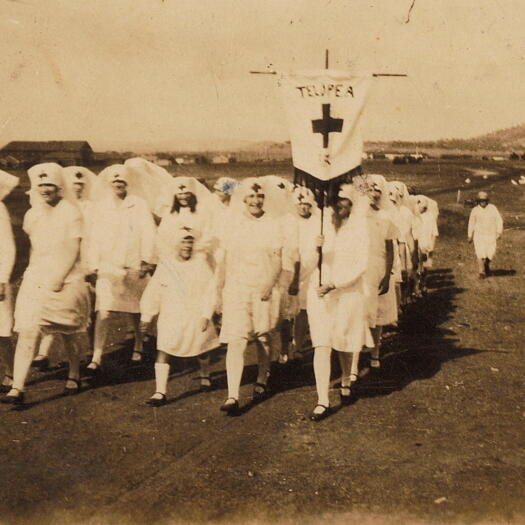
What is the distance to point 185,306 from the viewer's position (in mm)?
7473

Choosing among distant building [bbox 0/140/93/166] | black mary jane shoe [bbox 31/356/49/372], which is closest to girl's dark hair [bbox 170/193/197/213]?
black mary jane shoe [bbox 31/356/49/372]

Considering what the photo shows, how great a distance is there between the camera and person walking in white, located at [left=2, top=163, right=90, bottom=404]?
24.1 feet

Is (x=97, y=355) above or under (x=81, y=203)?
under

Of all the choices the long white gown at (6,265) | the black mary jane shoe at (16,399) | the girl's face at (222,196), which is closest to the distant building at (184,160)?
the girl's face at (222,196)

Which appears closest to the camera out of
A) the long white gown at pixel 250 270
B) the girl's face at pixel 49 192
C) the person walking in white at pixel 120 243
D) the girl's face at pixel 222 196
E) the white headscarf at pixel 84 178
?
the long white gown at pixel 250 270

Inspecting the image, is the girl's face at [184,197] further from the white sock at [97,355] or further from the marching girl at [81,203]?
the white sock at [97,355]

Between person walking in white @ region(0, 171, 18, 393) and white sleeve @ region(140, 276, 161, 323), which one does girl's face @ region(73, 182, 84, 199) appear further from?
white sleeve @ region(140, 276, 161, 323)

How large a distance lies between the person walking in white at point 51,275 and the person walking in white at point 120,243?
0.98 metres

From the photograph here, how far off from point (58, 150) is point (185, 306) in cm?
519

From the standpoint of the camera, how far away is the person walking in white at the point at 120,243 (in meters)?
8.65

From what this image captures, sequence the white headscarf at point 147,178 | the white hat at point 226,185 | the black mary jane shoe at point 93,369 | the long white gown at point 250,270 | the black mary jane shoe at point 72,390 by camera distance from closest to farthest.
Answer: the long white gown at point 250,270, the black mary jane shoe at point 72,390, the black mary jane shoe at point 93,369, the white headscarf at point 147,178, the white hat at point 226,185

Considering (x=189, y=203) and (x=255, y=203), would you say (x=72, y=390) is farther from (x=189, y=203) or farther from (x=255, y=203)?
Result: (x=255, y=203)

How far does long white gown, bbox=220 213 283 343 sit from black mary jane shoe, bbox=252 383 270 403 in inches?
24.8

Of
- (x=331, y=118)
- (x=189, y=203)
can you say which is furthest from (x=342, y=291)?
(x=189, y=203)
